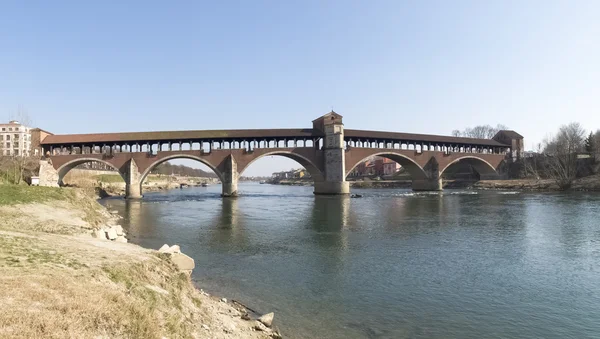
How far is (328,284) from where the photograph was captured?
1052 centimetres

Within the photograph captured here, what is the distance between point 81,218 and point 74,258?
45.0 ft

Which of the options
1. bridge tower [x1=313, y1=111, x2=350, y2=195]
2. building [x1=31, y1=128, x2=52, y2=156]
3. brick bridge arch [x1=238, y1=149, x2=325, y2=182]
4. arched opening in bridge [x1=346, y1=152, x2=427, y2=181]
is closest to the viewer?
building [x1=31, y1=128, x2=52, y2=156]

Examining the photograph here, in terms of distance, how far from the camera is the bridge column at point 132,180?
49625 millimetres

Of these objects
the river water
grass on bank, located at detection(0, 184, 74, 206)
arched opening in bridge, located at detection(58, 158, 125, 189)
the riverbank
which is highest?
arched opening in bridge, located at detection(58, 158, 125, 189)

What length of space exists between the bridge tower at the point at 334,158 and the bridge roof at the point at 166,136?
4272 millimetres

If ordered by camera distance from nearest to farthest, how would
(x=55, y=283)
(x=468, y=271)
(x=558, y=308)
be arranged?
(x=55, y=283) → (x=558, y=308) → (x=468, y=271)

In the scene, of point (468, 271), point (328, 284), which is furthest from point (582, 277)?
point (328, 284)

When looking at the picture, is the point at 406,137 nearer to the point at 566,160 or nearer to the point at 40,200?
the point at 566,160

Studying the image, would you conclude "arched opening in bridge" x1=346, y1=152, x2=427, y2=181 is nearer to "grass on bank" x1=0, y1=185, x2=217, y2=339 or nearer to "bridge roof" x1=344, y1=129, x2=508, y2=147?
"bridge roof" x1=344, y1=129, x2=508, y2=147

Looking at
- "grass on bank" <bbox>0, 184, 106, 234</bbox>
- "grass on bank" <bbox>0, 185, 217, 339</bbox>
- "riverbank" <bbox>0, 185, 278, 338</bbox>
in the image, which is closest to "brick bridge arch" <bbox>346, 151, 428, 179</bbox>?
"grass on bank" <bbox>0, 184, 106, 234</bbox>

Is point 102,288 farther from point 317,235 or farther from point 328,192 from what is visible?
point 328,192

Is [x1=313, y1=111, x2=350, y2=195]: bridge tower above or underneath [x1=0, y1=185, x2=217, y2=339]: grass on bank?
above

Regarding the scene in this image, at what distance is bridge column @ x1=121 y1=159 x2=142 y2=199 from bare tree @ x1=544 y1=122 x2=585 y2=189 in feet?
219

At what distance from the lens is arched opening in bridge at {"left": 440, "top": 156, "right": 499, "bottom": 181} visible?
6869 cm
